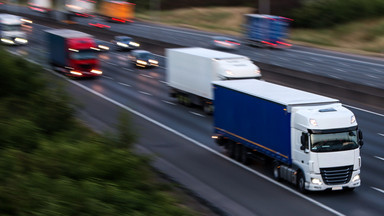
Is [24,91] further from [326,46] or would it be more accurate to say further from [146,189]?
[326,46]

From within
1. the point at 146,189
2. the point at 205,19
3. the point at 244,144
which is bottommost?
the point at 205,19

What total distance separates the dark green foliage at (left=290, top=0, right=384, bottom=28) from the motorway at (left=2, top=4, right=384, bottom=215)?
160 ft

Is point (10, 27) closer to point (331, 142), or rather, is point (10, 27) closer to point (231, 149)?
point (231, 149)

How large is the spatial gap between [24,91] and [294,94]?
1001 cm

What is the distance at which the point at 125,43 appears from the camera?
64.7 metres

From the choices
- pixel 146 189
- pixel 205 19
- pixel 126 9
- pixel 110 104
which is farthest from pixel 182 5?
pixel 146 189

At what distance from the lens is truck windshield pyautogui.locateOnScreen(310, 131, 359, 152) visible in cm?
2262

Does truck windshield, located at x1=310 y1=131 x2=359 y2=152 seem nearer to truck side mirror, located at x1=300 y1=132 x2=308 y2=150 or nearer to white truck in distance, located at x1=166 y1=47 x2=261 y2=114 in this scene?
truck side mirror, located at x1=300 y1=132 x2=308 y2=150

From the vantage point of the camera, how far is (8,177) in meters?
16.0

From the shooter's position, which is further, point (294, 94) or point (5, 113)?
point (294, 94)

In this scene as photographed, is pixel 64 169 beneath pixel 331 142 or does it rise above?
above


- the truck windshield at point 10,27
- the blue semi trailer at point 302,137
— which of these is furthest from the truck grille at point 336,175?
the truck windshield at point 10,27

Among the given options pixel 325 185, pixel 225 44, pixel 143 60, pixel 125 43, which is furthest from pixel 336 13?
pixel 325 185

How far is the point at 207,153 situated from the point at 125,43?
37.0 meters
